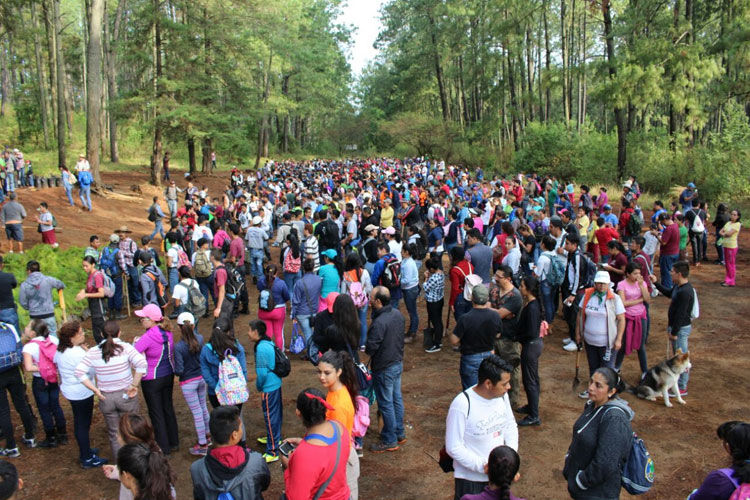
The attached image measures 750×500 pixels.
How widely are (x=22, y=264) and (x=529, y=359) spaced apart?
460 inches

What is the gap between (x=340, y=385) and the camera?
409 centimetres

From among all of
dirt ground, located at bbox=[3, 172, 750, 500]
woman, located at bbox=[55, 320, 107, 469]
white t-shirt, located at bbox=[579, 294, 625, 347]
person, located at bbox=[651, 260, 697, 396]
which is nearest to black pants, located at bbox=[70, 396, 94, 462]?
woman, located at bbox=[55, 320, 107, 469]

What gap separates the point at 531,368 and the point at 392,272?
3.04 m

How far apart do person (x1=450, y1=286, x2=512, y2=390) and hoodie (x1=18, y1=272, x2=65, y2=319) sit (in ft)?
19.5

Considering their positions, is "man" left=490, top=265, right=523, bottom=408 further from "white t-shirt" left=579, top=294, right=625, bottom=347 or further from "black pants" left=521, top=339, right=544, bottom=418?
"white t-shirt" left=579, top=294, right=625, bottom=347

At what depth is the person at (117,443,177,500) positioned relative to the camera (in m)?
2.93

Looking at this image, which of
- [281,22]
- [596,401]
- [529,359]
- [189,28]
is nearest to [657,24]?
[281,22]

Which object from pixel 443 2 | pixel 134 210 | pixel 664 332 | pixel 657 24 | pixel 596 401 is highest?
pixel 443 2

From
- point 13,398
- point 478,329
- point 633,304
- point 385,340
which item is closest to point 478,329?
point 478,329

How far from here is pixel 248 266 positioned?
1396 cm

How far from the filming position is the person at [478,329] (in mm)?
5285

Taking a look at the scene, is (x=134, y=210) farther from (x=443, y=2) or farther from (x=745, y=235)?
(x=443, y=2)

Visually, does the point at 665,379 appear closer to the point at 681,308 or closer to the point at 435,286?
the point at 681,308

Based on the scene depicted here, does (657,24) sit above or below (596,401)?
above
